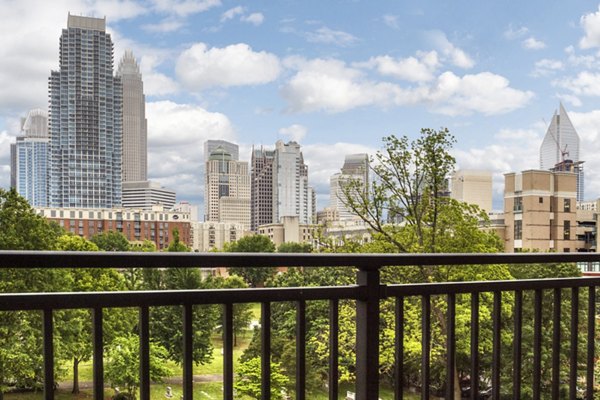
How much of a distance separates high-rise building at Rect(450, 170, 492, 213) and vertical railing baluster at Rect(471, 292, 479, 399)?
1029 centimetres

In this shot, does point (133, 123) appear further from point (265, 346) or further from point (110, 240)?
point (265, 346)

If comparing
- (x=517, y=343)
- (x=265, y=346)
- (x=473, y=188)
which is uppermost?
(x=473, y=188)

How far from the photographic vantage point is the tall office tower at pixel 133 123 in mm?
18703

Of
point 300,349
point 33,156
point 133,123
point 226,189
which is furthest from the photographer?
point 226,189

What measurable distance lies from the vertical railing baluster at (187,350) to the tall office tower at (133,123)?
57.6 feet

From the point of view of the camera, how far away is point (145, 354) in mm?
1112

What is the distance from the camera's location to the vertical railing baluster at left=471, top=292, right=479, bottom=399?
149 centimetres

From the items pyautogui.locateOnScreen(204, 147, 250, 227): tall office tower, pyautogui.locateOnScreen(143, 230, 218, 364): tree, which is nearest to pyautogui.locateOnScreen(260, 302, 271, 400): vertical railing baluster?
pyautogui.locateOnScreen(143, 230, 218, 364): tree

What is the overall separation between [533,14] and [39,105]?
18.7m

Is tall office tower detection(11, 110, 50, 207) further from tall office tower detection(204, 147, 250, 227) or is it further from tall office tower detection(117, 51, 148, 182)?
tall office tower detection(204, 147, 250, 227)

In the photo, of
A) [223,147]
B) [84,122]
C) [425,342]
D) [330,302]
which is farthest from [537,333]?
[223,147]

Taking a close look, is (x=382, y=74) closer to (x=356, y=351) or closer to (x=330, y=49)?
(x=330, y=49)

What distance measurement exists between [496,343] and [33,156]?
55.4 ft

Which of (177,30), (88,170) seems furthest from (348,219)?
(177,30)
